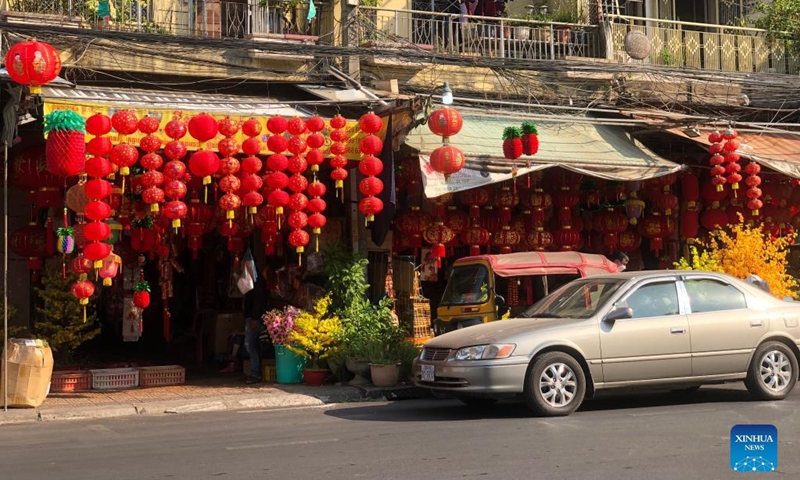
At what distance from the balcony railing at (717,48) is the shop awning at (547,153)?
8.23 feet

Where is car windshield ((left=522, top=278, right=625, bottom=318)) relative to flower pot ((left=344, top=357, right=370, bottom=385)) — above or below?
above

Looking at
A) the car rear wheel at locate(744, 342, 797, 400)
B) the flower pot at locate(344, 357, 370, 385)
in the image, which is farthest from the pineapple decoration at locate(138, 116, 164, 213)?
the car rear wheel at locate(744, 342, 797, 400)

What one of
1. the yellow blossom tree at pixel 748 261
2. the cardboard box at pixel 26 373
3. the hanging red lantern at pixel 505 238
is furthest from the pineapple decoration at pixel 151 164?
the yellow blossom tree at pixel 748 261

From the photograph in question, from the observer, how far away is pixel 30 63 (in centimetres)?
1094

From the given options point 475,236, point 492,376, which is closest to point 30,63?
point 492,376

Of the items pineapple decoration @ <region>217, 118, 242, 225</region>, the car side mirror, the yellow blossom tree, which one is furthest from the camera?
→ the yellow blossom tree

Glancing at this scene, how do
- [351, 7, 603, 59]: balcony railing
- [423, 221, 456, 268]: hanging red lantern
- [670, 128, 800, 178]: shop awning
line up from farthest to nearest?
1. [351, 7, 603, 59]: balcony railing
2. [670, 128, 800, 178]: shop awning
3. [423, 221, 456, 268]: hanging red lantern

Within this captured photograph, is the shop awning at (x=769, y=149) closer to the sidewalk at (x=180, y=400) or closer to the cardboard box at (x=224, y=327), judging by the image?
the sidewalk at (x=180, y=400)

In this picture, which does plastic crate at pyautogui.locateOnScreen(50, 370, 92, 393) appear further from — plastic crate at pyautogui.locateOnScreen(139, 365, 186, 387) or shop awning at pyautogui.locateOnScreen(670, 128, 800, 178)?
shop awning at pyautogui.locateOnScreen(670, 128, 800, 178)

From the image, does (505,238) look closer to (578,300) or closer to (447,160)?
(447,160)

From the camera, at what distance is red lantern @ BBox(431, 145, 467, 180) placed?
13383 mm

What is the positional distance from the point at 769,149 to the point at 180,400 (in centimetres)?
1159

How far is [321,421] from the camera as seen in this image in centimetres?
1031

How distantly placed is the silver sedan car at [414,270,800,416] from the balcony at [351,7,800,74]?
7.12m
